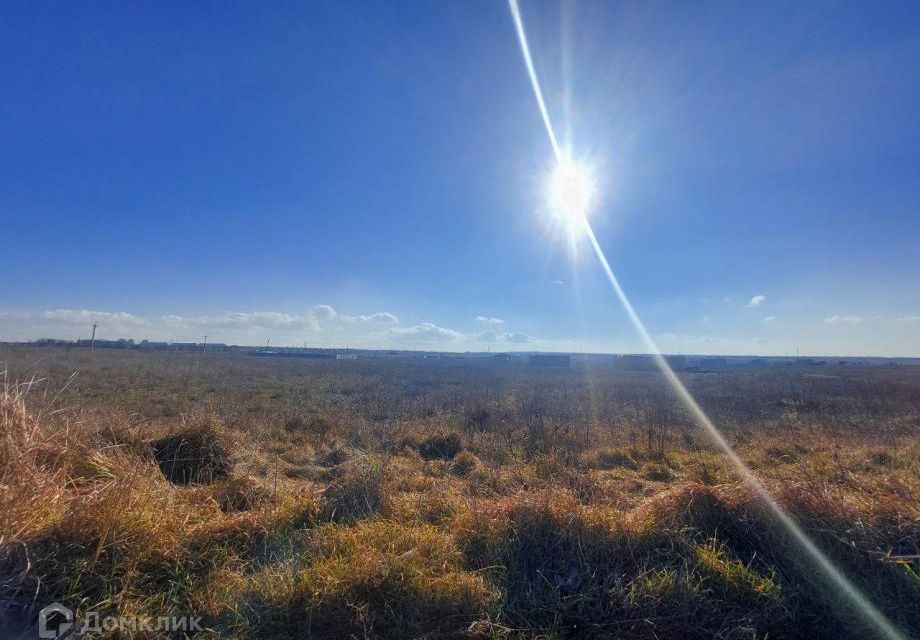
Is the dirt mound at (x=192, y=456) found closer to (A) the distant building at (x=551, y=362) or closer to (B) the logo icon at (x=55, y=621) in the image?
(B) the logo icon at (x=55, y=621)

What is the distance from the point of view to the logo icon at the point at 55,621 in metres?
3.06

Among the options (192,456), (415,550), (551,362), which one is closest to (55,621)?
(415,550)

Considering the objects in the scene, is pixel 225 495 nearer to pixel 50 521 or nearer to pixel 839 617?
pixel 50 521

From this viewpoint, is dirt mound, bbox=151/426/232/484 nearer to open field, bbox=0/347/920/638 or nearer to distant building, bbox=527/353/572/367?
open field, bbox=0/347/920/638

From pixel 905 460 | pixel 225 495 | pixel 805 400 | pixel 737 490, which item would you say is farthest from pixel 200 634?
pixel 805 400

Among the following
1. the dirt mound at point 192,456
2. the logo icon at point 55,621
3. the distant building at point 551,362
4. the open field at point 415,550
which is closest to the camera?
the logo icon at point 55,621

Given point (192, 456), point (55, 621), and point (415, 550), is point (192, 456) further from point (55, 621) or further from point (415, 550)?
point (415, 550)

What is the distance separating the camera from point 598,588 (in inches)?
147

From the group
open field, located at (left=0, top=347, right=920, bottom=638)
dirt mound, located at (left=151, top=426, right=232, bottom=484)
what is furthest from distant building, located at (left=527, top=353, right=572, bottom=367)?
open field, located at (left=0, top=347, right=920, bottom=638)

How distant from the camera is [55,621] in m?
3.14

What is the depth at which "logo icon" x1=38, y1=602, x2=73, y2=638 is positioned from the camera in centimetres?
306

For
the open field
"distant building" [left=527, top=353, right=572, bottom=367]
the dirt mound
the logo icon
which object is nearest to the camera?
the logo icon

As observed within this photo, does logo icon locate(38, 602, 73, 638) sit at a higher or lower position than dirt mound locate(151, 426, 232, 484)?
lower

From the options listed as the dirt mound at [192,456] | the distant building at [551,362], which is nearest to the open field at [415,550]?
the dirt mound at [192,456]
